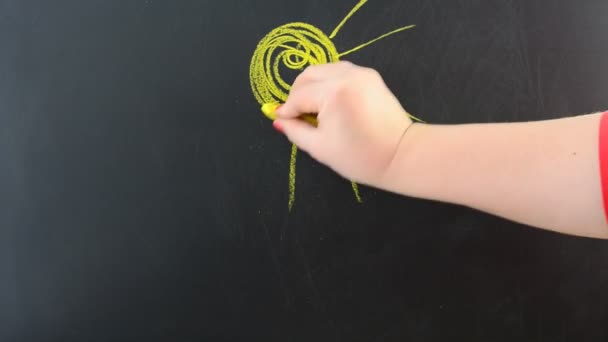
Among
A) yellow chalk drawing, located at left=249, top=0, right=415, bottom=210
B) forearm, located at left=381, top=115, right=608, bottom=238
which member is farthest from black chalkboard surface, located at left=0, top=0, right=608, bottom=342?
forearm, located at left=381, top=115, right=608, bottom=238

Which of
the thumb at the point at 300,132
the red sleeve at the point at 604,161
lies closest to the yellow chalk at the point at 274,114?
the thumb at the point at 300,132

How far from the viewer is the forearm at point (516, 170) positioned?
38 cm

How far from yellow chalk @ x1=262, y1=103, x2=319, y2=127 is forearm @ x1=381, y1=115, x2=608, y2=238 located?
0.32 feet

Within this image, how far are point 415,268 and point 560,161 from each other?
0.26 m

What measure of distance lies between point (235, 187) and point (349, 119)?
173 millimetres

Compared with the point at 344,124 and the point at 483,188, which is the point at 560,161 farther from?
the point at 344,124

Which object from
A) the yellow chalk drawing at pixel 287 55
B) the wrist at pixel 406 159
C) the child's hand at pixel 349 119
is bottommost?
the wrist at pixel 406 159

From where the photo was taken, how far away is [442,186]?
454mm

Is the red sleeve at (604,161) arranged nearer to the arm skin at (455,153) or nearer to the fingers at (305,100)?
the arm skin at (455,153)

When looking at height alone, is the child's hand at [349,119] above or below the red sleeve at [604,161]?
above

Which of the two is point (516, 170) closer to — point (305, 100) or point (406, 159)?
point (406, 159)

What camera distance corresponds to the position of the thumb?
1.61 ft

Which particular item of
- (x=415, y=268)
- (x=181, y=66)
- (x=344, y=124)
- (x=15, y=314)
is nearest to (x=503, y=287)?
(x=415, y=268)

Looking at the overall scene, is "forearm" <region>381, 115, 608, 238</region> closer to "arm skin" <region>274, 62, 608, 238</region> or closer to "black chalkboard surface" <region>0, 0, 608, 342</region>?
"arm skin" <region>274, 62, 608, 238</region>
